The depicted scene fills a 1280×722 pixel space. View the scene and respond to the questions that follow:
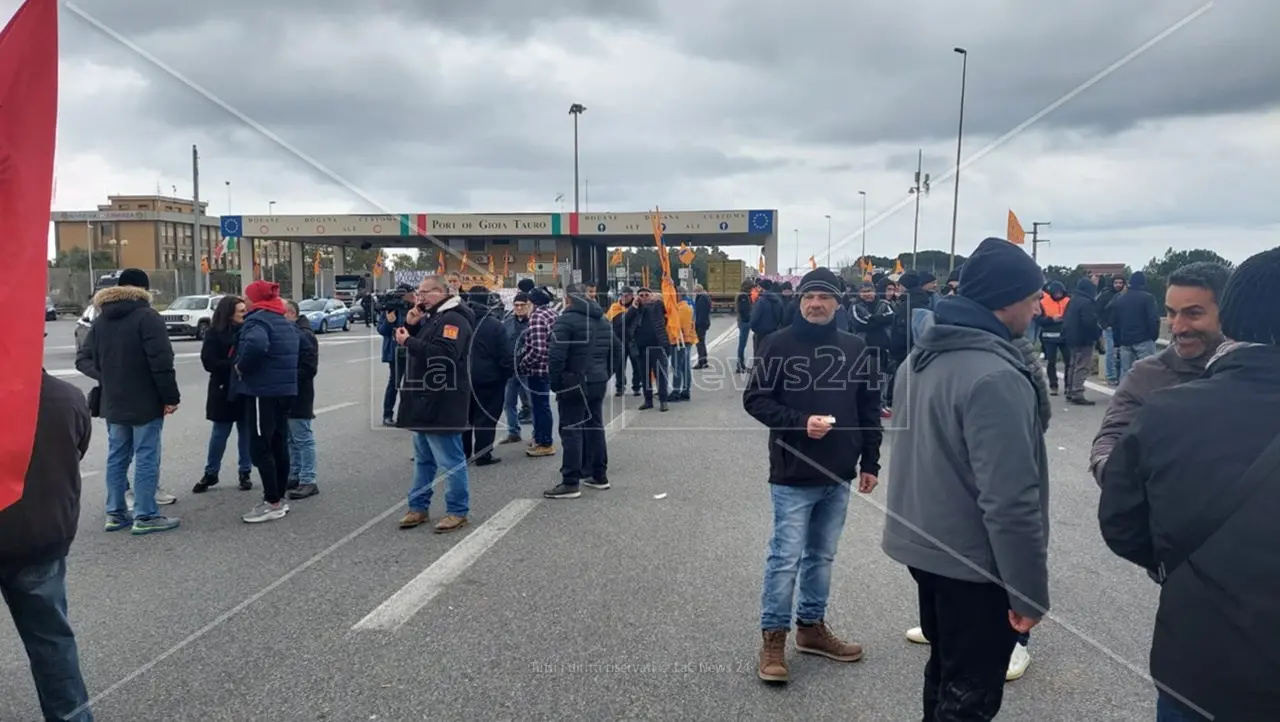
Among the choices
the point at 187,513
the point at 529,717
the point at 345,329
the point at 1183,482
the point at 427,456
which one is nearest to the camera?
the point at 1183,482

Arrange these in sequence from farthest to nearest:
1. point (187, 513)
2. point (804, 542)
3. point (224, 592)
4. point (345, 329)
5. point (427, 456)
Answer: point (345, 329)
point (187, 513)
point (427, 456)
point (224, 592)
point (804, 542)

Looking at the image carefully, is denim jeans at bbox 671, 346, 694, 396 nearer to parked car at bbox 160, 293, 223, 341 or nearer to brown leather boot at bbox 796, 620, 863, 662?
brown leather boot at bbox 796, 620, 863, 662

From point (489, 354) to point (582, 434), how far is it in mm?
1591

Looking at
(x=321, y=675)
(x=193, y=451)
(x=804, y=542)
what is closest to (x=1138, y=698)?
(x=804, y=542)

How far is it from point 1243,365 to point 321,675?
3.93 metres

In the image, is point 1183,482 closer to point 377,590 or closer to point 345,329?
point 377,590

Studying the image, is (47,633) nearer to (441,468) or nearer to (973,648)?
(441,468)

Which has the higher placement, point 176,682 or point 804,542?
point 804,542

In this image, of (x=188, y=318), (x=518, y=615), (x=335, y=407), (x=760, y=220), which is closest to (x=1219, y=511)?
(x=518, y=615)

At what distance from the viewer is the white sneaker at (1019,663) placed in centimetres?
412

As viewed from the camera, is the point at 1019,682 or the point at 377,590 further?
the point at 377,590

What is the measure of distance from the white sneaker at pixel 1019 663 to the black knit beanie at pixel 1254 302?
7.32 feet

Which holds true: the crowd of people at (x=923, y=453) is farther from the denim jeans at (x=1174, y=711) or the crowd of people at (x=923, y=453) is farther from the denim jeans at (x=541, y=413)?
the denim jeans at (x=541, y=413)

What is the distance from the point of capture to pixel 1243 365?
89.3 inches
